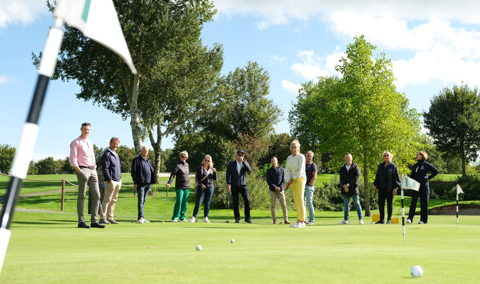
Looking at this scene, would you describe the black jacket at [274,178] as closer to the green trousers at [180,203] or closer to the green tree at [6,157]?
the green trousers at [180,203]

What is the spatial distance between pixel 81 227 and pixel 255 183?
14.5m

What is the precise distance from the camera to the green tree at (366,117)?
22453 millimetres

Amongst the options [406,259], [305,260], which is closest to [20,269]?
[305,260]

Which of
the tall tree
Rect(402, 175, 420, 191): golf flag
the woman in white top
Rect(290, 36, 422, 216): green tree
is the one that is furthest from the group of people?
the tall tree

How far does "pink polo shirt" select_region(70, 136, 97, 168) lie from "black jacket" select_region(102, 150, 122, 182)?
1505mm

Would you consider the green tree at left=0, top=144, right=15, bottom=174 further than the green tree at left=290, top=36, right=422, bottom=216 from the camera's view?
Yes

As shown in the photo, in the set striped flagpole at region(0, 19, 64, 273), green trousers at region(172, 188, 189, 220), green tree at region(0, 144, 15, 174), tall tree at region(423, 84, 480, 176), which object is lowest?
striped flagpole at region(0, 19, 64, 273)

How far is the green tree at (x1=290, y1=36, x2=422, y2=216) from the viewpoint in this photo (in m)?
22.5

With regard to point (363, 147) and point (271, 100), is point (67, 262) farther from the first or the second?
point (271, 100)

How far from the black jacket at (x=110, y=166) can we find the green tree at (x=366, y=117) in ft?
42.9

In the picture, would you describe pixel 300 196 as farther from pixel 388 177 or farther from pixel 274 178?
pixel 388 177

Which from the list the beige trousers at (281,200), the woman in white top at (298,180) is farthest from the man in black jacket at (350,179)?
the woman in white top at (298,180)

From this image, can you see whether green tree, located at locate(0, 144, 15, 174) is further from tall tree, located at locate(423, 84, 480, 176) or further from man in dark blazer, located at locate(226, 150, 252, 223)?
tall tree, located at locate(423, 84, 480, 176)

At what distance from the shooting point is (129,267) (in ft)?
13.4
